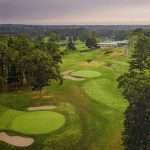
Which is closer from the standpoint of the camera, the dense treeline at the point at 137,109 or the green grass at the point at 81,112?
the dense treeline at the point at 137,109

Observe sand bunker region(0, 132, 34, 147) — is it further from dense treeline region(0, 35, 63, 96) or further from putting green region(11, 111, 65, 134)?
dense treeline region(0, 35, 63, 96)

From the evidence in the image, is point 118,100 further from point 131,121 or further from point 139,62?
point 131,121

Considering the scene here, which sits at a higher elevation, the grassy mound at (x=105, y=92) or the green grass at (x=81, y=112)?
the grassy mound at (x=105, y=92)

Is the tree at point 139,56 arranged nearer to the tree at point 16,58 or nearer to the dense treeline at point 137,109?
the tree at point 16,58

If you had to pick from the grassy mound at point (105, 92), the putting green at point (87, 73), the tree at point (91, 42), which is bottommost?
the grassy mound at point (105, 92)

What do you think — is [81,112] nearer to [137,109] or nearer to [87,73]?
[137,109]

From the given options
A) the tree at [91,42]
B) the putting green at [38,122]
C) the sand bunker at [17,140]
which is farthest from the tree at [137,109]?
the tree at [91,42]
